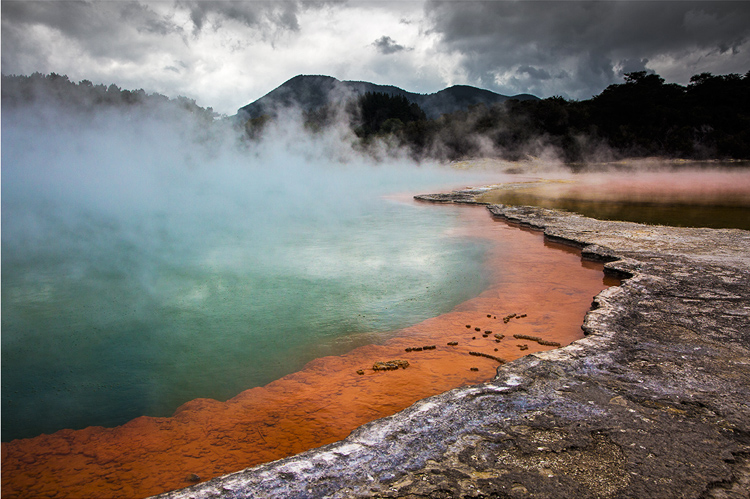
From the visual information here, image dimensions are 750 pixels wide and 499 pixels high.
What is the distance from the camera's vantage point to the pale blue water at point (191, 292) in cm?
278

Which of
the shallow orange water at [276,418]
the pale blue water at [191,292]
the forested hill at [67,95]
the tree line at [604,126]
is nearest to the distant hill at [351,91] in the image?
the tree line at [604,126]

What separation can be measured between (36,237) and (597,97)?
95.9 feet

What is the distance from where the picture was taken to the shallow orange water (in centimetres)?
198

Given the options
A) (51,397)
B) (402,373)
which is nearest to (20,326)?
(51,397)

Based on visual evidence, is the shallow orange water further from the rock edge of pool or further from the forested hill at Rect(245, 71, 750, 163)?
the forested hill at Rect(245, 71, 750, 163)

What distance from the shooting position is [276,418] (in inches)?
92.4

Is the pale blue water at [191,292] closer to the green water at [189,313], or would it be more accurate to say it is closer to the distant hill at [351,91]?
the green water at [189,313]

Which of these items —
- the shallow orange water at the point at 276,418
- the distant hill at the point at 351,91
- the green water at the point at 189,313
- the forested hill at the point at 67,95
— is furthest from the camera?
the distant hill at the point at 351,91

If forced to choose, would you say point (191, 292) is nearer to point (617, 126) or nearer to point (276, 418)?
point (276, 418)

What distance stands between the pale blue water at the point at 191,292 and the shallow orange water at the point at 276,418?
16 cm

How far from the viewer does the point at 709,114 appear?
894 inches

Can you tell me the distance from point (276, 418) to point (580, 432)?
1523 millimetres

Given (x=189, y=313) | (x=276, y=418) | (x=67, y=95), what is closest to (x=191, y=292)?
(x=189, y=313)

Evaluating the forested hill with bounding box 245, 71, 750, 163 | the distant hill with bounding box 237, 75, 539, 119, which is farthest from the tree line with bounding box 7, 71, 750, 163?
the distant hill with bounding box 237, 75, 539, 119
